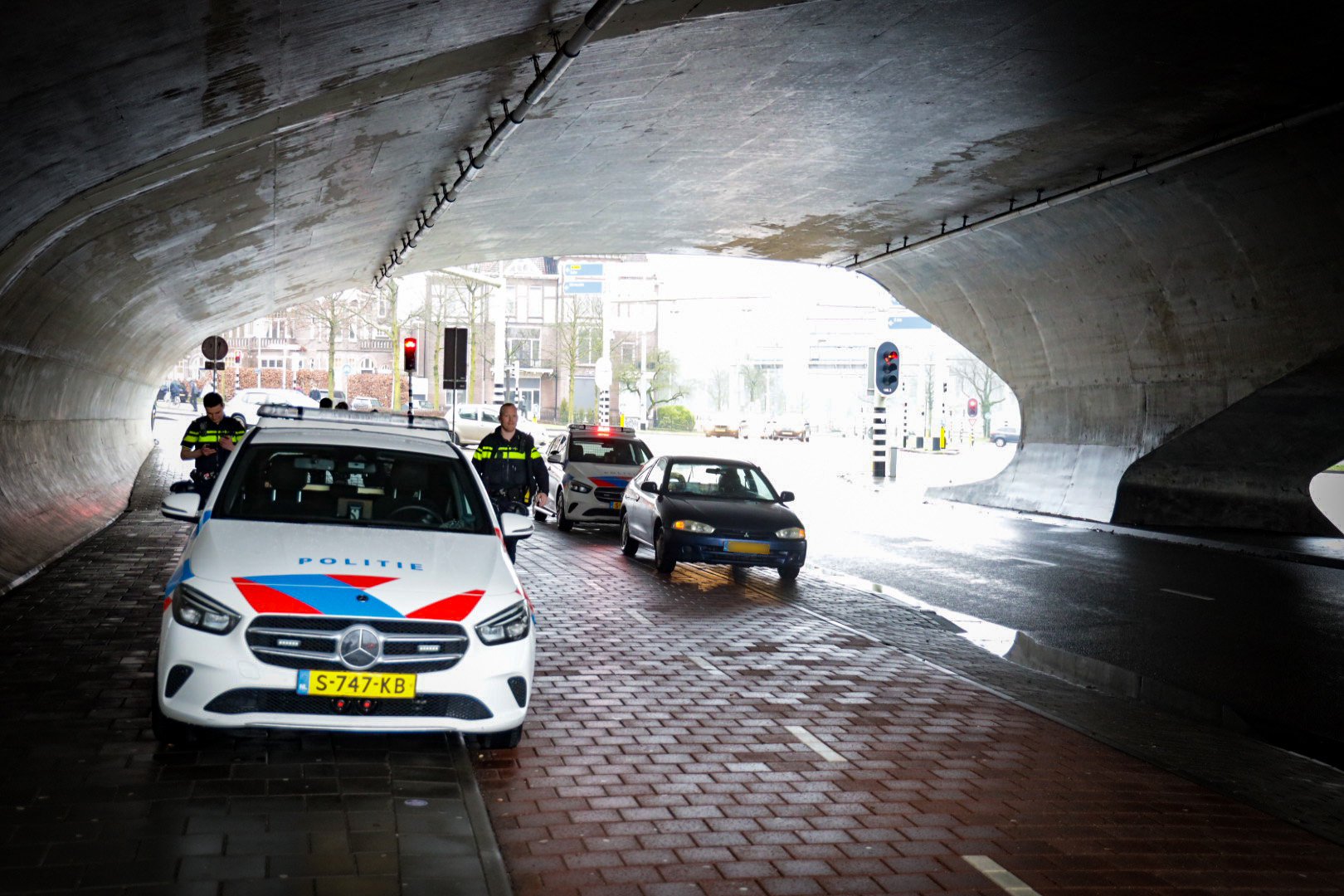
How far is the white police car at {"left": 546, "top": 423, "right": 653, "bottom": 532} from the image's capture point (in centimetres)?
1922

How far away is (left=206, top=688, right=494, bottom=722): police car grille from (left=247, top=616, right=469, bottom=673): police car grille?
141mm

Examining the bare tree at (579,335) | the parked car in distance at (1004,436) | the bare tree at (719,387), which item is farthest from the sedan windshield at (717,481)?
the bare tree at (719,387)

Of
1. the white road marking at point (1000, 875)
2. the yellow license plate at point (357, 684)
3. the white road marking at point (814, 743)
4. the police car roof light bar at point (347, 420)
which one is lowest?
A: the white road marking at point (814, 743)

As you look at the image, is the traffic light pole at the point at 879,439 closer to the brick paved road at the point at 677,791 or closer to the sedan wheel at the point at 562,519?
the sedan wheel at the point at 562,519

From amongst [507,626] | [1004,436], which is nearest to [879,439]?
[507,626]

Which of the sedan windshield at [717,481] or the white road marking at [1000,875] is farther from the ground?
the sedan windshield at [717,481]

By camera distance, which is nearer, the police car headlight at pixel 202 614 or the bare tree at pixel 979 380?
the police car headlight at pixel 202 614

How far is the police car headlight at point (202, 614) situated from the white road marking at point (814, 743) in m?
3.17

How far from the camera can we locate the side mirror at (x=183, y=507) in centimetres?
695

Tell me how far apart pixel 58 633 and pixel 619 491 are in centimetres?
1115

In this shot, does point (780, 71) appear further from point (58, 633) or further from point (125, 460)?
point (125, 460)

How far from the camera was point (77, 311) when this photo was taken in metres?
16.6

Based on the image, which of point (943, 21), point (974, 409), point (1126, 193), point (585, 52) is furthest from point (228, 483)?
point (974, 409)

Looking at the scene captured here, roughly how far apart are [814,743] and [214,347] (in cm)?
2832
